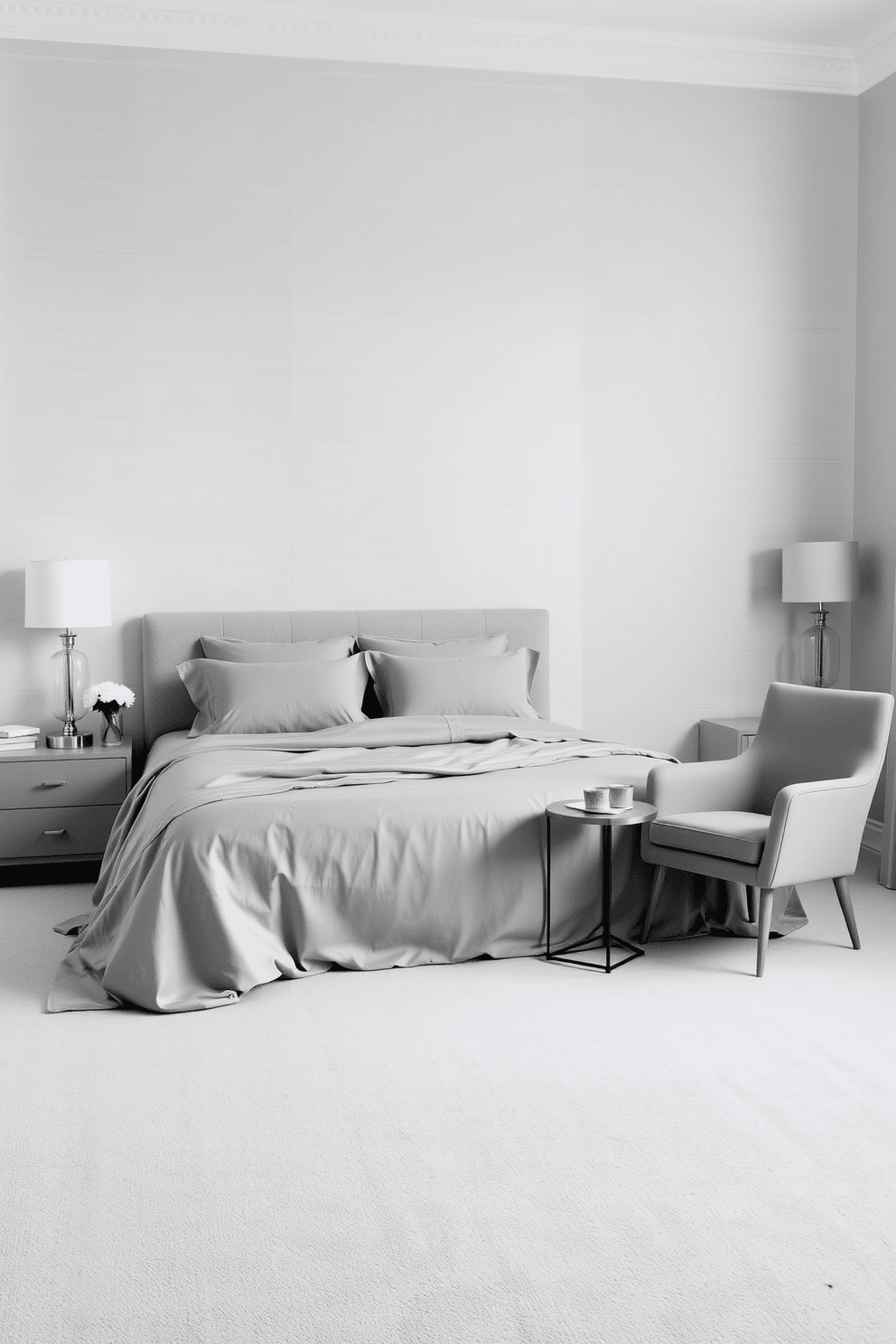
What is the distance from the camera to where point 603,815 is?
391cm

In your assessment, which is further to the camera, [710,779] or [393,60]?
[393,60]

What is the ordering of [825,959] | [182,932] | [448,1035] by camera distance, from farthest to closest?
[825,959], [182,932], [448,1035]

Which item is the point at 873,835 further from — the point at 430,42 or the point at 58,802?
the point at 430,42

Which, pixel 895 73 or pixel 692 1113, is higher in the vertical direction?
pixel 895 73

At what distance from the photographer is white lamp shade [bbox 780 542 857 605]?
5.87m

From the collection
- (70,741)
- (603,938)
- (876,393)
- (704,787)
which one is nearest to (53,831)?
(70,741)

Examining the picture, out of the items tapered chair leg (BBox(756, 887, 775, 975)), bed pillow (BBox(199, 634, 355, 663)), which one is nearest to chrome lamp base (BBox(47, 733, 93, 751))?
bed pillow (BBox(199, 634, 355, 663))

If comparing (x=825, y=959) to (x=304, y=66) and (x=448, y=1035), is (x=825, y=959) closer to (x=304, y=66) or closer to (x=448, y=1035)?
(x=448, y=1035)

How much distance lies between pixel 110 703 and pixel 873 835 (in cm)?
374

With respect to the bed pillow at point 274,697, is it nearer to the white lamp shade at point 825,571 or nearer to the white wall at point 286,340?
the white wall at point 286,340

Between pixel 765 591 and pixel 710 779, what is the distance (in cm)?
216

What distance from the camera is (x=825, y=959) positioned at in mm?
4105

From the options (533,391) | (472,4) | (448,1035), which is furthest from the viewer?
(533,391)

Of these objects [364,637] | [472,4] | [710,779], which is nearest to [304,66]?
[472,4]
